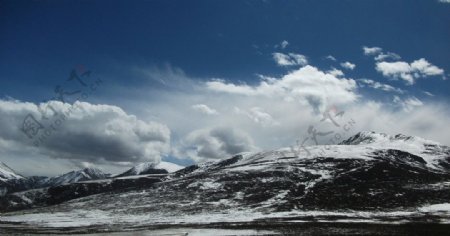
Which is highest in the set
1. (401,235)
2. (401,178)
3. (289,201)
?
(401,178)

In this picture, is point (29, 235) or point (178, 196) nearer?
point (29, 235)

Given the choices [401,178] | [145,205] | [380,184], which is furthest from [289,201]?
[401,178]

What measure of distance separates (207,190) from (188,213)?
153ft

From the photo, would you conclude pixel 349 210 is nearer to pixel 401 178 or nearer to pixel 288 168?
pixel 401 178

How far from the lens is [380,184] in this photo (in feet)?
454

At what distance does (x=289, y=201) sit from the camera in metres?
118

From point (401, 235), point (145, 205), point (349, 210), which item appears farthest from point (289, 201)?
point (401, 235)

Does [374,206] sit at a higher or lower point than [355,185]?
lower

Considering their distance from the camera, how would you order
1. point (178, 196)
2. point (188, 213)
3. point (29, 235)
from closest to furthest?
point (29, 235) < point (188, 213) < point (178, 196)

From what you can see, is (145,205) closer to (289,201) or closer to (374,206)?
(289,201)

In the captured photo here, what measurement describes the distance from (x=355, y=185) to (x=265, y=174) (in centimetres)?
4351

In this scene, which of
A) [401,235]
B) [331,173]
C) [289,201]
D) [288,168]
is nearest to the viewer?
[401,235]

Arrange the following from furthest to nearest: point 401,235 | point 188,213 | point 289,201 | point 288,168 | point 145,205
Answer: point 288,168
point 145,205
point 289,201
point 188,213
point 401,235

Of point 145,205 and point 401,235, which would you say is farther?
point 145,205
